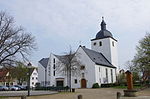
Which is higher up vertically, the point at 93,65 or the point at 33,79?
the point at 93,65

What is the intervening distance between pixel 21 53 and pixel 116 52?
48.5 meters

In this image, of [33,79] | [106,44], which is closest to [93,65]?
[106,44]

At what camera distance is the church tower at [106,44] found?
68375mm

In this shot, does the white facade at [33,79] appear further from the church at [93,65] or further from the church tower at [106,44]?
the church tower at [106,44]

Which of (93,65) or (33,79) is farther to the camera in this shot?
(33,79)

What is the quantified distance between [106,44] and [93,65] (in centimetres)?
1391

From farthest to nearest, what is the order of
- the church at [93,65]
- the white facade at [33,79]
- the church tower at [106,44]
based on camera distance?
the white facade at [33,79] < the church tower at [106,44] < the church at [93,65]

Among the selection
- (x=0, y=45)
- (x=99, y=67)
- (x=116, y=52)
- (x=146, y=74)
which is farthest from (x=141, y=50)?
(x=116, y=52)

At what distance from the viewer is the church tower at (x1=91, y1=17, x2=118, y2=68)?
6838 cm

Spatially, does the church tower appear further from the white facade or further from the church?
the white facade

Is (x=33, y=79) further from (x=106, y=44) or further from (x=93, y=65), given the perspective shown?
(x=93, y=65)

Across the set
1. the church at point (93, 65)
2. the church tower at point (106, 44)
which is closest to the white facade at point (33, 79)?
the church at point (93, 65)

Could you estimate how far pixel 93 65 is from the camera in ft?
187

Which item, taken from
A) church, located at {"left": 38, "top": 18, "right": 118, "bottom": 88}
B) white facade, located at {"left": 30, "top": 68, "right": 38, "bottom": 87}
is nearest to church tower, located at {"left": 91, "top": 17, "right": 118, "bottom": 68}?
church, located at {"left": 38, "top": 18, "right": 118, "bottom": 88}
